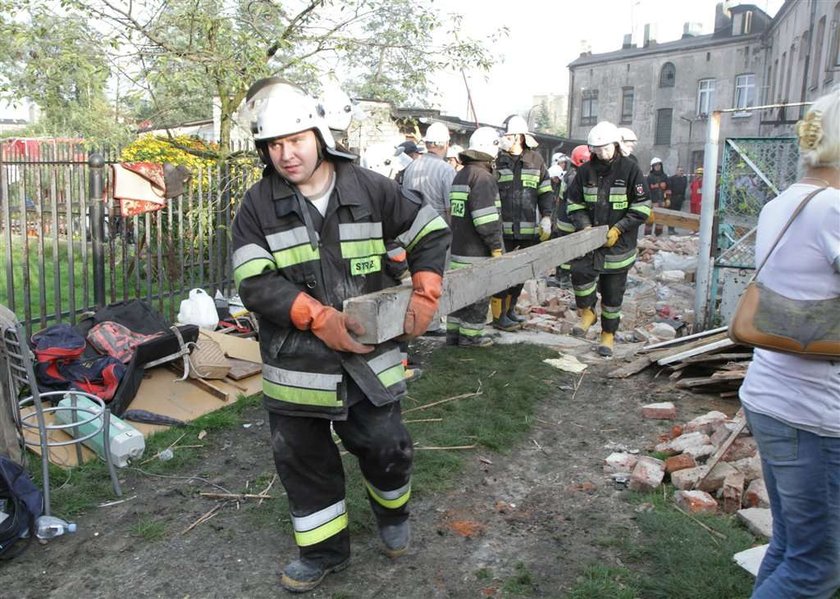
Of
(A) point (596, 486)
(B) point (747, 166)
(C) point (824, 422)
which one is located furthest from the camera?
(B) point (747, 166)

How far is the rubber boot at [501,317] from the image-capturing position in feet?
26.8

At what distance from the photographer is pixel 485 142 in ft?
23.2

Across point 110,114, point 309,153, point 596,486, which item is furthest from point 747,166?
point 110,114

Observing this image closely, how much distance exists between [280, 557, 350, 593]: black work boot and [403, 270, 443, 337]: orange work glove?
1.08m

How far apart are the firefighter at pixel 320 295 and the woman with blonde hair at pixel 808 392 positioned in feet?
4.28

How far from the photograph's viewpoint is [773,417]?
2293 mm

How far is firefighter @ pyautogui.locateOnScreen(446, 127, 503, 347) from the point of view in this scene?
691cm

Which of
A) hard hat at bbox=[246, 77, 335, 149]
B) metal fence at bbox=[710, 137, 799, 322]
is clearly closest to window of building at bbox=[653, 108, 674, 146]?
metal fence at bbox=[710, 137, 799, 322]

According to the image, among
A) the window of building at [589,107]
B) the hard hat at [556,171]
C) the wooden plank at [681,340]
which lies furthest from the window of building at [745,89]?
the wooden plank at [681,340]

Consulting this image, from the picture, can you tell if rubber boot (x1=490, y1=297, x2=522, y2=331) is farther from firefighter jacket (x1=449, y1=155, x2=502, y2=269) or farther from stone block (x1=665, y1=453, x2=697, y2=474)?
stone block (x1=665, y1=453, x2=697, y2=474)

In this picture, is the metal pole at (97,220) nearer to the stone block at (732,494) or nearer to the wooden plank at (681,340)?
the wooden plank at (681,340)

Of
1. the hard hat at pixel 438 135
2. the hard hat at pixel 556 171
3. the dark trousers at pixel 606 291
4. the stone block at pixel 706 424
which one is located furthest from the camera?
the hard hat at pixel 556 171

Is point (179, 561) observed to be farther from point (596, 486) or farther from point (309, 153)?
point (596, 486)

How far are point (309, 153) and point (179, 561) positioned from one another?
1.97 m
